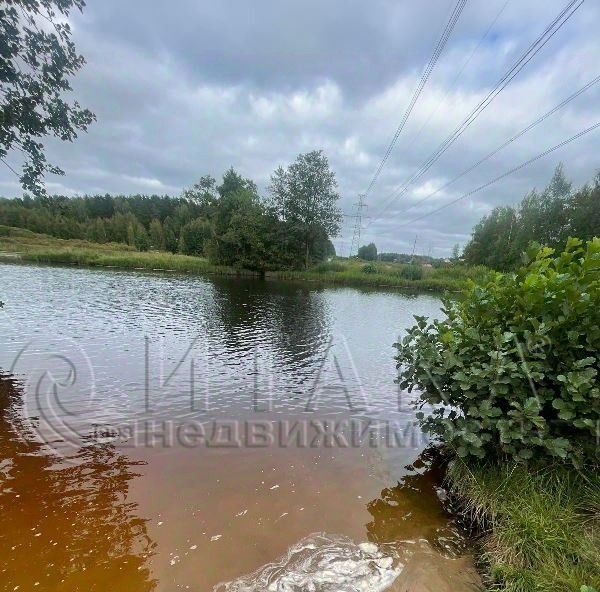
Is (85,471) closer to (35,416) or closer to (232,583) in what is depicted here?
(35,416)

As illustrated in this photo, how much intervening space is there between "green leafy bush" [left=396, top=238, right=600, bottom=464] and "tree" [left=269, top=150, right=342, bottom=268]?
46463 mm

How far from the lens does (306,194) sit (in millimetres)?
50781

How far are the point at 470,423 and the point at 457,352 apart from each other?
0.82 m

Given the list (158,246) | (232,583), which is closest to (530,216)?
(232,583)

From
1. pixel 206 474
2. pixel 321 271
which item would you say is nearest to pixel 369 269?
pixel 321 271

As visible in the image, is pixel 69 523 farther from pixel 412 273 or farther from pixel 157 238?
pixel 157 238

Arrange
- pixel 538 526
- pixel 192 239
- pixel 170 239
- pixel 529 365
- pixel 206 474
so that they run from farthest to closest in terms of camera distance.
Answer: pixel 170 239 → pixel 192 239 → pixel 206 474 → pixel 529 365 → pixel 538 526

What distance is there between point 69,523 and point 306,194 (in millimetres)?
50804

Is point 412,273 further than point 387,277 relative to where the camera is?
Yes

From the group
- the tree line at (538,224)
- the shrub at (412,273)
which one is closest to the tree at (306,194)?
the shrub at (412,273)

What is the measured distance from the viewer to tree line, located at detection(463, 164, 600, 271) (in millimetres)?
36812

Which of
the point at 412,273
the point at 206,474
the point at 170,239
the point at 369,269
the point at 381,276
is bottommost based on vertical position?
the point at 206,474

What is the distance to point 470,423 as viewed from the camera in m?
3.71

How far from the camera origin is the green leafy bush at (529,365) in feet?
10.4
